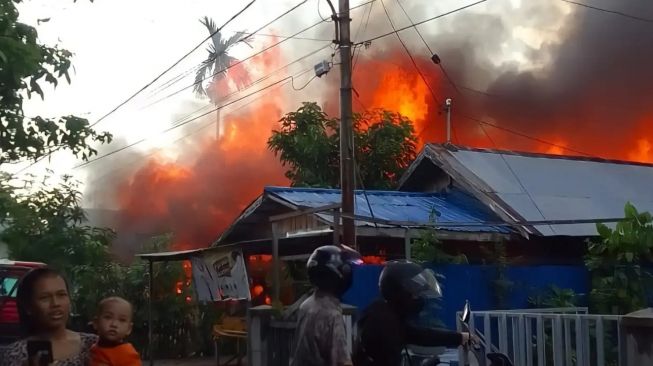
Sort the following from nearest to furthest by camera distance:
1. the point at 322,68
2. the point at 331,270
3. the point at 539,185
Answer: the point at 331,270, the point at 322,68, the point at 539,185

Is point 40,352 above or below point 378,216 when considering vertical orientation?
below

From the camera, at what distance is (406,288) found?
15.6 ft

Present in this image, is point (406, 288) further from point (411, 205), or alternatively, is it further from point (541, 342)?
point (411, 205)

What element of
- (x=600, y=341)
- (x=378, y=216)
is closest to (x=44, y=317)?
(x=600, y=341)

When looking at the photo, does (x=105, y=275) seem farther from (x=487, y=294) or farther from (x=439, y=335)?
(x=439, y=335)

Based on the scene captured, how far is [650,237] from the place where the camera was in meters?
11.9

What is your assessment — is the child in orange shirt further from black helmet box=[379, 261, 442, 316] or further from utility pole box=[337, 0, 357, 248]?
Answer: utility pole box=[337, 0, 357, 248]

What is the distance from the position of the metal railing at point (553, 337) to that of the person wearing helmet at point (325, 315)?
2562mm

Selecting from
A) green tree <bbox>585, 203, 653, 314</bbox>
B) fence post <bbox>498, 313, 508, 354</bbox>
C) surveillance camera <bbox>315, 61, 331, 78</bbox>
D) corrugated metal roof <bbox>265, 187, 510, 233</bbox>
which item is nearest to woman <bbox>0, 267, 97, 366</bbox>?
fence post <bbox>498, 313, 508, 354</bbox>

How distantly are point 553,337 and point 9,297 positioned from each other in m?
6.86

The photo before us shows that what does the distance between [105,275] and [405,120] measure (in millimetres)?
8361

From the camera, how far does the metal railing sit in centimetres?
739

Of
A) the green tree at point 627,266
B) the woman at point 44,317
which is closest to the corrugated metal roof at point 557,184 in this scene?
the green tree at point 627,266

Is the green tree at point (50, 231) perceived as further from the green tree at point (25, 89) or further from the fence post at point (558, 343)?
the fence post at point (558, 343)
